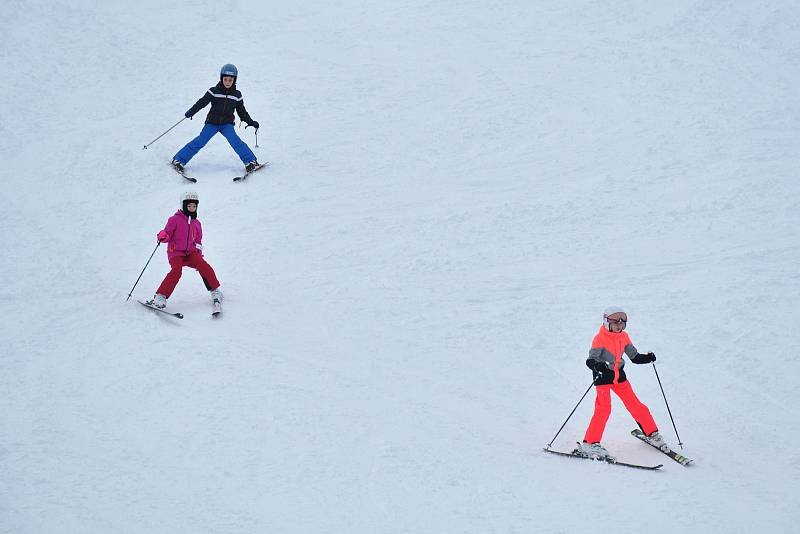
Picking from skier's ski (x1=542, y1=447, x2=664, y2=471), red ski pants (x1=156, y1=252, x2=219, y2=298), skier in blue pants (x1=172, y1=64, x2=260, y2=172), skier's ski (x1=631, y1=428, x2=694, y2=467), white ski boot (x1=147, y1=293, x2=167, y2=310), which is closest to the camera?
skier's ski (x1=542, y1=447, x2=664, y2=471)

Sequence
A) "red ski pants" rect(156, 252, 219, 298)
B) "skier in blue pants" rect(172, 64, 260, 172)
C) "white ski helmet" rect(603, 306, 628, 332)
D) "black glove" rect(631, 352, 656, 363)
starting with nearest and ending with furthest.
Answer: "white ski helmet" rect(603, 306, 628, 332) < "black glove" rect(631, 352, 656, 363) < "red ski pants" rect(156, 252, 219, 298) < "skier in blue pants" rect(172, 64, 260, 172)

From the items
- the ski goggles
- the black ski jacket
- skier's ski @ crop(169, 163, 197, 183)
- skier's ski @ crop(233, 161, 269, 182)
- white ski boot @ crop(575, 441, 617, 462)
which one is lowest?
white ski boot @ crop(575, 441, 617, 462)

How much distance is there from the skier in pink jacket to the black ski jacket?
302 centimetres

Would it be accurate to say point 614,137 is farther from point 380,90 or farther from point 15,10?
point 15,10

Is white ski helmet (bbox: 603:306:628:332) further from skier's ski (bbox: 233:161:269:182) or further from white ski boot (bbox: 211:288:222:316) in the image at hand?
skier's ski (bbox: 233:161:269:182)

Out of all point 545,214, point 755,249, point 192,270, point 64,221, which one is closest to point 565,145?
point 545,214

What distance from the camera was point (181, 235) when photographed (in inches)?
343

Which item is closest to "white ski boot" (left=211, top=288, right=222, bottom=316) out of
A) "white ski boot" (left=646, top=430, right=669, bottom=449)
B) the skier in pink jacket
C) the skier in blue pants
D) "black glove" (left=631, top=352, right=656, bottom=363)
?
the skier in pink jacket

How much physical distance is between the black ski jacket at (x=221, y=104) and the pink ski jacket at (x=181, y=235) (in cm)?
309

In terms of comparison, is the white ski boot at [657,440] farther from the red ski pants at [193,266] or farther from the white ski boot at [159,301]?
the white ski boot at [159,301]

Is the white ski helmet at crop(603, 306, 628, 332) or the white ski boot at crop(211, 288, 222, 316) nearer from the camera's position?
the white ski helmet at crop(603, 306, 628, 332)

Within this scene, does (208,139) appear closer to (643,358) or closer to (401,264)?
(401,264)

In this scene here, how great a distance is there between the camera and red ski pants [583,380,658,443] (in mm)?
7227

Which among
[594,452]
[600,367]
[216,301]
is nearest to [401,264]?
[216,301]
